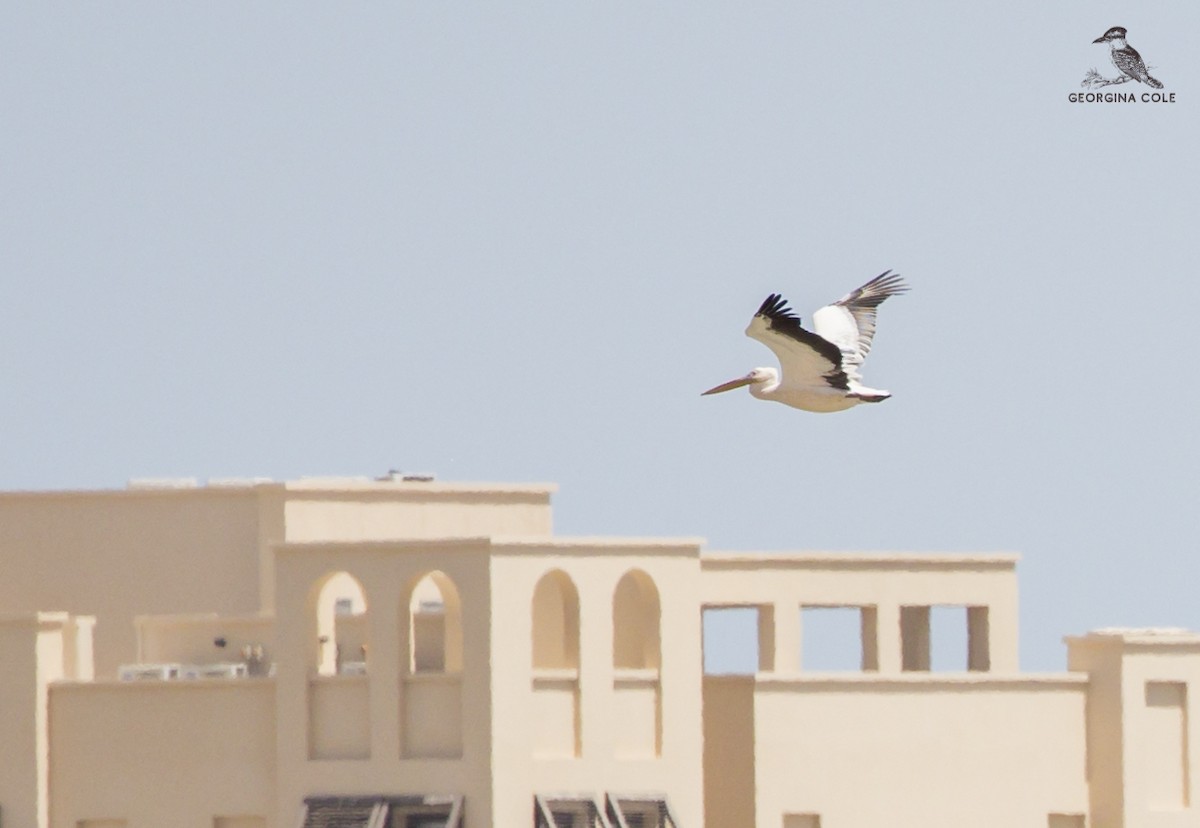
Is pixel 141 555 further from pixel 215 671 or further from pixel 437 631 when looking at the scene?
pixel 437 631

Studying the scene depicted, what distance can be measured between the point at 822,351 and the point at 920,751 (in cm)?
816

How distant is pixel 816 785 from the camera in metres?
51.2

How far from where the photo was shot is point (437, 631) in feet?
174

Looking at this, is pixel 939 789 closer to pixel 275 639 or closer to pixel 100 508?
pixel 275 639

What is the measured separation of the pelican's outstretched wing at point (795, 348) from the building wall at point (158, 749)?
27.9ft

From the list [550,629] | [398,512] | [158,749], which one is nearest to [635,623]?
[550,629]

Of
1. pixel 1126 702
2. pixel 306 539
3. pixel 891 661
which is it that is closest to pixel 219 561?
pixel 306 539

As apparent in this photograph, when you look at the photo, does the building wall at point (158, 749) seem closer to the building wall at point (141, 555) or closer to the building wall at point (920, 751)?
A: the building wall at point (141, 555)

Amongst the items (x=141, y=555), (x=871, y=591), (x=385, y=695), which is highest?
(x=141, y=555)

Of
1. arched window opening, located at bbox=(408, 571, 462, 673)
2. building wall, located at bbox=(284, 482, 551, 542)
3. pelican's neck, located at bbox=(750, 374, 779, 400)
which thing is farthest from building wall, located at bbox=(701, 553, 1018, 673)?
pelican's neck, located at bbox=(750, 374, 779, 400)

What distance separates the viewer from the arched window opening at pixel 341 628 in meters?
52.2

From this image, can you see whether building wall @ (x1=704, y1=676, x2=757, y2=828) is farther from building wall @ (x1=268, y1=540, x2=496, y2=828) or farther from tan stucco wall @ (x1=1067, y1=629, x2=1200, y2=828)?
tan stucco wall @ (x1=1067, y1=629, x2=1200, y2=828)

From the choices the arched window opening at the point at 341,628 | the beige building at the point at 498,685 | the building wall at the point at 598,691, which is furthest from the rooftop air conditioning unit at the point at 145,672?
the building wall at the point at 598,691

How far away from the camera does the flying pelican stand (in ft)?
146
